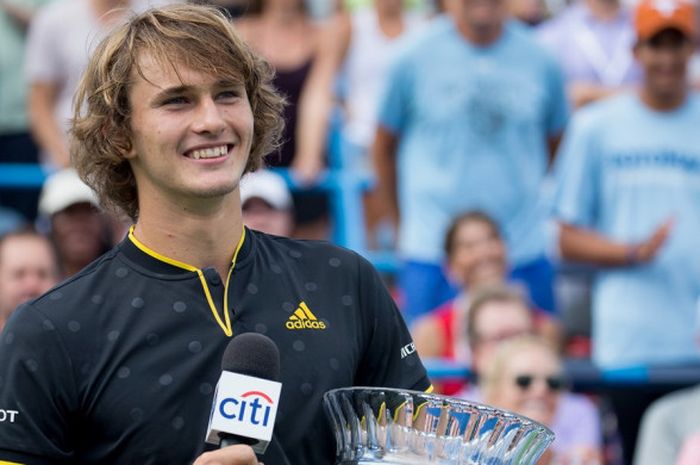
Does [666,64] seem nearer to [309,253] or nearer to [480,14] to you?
[480,14]

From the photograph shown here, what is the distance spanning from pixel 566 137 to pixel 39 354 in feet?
17.6

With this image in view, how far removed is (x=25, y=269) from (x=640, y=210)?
9.28ft

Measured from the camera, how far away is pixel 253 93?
3305mm

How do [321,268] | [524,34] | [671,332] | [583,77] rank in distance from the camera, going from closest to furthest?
[321,268], [671,332], [524,34], [583,77]

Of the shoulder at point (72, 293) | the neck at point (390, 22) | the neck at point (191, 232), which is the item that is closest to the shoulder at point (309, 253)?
the neck at point (191, 232)

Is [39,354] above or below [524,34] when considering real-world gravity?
below

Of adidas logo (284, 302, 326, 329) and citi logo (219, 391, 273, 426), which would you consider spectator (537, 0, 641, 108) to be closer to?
adidas logo (284, 302, 326, 329)

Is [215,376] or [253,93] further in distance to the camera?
[253,93]

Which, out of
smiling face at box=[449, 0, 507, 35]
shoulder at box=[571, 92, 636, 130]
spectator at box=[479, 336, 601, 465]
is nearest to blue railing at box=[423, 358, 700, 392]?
spectator at box=[479, 336, 601, 465]

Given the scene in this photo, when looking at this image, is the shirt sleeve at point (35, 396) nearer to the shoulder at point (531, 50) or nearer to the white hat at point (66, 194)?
the white hat at point (66, 194)

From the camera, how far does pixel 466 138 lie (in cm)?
742

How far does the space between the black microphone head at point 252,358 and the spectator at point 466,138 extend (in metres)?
4.58

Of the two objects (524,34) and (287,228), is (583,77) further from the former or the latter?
(287,228)

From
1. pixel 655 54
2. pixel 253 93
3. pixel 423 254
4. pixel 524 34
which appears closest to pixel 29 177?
pixel 423 254
